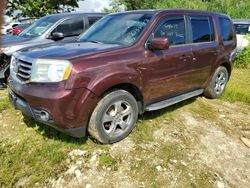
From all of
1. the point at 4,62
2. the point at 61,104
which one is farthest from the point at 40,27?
the point at 61,104

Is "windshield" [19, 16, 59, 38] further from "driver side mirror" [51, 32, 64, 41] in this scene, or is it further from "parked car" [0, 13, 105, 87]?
"driver side mirror" [51, 32, 64, 41]

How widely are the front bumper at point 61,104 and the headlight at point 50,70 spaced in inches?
3.2

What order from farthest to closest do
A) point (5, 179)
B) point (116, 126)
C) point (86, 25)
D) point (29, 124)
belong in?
point (86, 25)
point (29, 124)
point (116, 126)
point (5, 179)

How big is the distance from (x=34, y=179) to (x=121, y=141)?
50.1 inches

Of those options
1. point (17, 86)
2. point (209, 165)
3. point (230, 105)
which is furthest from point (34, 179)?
point (230, 105)

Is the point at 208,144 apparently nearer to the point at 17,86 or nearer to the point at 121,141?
the point at 121,141

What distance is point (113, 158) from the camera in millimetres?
3383

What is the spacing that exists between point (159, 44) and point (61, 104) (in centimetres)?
157

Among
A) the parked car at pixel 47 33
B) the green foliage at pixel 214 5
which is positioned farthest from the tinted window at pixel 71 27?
the green foliage at pixel 214 5

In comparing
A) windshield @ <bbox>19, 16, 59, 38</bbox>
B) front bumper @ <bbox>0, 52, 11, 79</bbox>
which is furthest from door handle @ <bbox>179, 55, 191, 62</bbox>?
windshield @ <bbox>19, 16, 59, 38</bbox>

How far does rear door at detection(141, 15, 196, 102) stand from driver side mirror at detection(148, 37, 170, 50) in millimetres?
96

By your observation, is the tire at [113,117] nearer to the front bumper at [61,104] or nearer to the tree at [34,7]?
the front bumper at [61,104]

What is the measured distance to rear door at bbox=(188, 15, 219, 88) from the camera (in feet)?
15.4

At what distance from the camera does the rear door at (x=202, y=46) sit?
4680 millimetres
